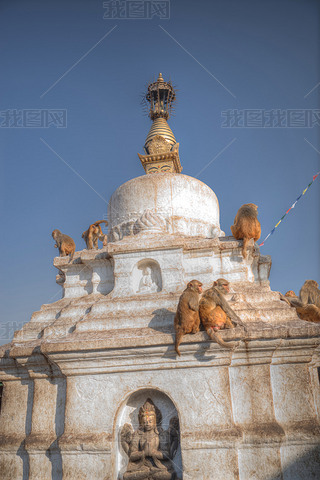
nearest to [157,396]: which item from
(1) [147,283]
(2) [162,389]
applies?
(2) [162,389]

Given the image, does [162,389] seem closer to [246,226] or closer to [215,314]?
[215,314]

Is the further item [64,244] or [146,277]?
[64,244]

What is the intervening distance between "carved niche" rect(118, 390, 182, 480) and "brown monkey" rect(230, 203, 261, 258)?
14.2 ft

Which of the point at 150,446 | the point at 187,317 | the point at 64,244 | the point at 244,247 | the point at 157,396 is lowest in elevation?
the point at 150,446

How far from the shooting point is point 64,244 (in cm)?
1109

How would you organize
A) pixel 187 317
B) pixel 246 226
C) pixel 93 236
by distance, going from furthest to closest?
pixel 93 236, pixel 246 226, pixel 187 317

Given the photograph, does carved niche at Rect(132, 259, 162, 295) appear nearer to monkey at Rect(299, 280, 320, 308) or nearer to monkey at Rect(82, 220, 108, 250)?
monkey at Rect(82, 220, 108, 250)

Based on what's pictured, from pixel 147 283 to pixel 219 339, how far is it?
311cm

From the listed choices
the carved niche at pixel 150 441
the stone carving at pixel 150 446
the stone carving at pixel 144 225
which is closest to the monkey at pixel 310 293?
the stone carving at pixel 144 225

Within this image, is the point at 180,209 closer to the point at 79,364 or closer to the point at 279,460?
the point at 79,364

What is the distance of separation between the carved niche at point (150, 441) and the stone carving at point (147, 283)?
8.35 ft

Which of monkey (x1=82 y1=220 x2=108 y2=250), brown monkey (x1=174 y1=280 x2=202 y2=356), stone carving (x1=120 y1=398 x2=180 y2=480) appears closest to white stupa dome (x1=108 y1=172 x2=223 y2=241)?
monkey (x1=82 y1=220 x2=108 y2=250)

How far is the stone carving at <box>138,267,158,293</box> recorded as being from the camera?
9367 millimetres

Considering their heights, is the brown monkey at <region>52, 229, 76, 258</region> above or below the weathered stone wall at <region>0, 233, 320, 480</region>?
above
